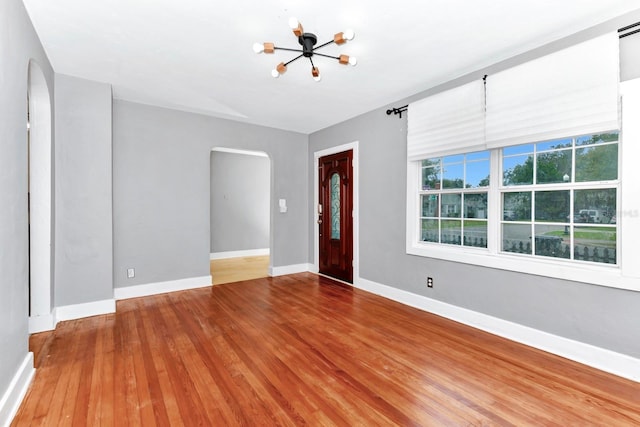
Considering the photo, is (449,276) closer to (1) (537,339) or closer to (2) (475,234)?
(2) (475,234)

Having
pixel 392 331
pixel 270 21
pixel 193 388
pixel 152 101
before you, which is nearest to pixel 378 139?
pixel 270 21

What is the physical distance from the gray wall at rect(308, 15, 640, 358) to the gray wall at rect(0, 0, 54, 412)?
3.76 meters

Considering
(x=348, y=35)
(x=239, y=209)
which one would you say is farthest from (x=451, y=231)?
(x=239, y=209)

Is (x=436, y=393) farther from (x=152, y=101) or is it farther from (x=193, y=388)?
(x=152, y=101)

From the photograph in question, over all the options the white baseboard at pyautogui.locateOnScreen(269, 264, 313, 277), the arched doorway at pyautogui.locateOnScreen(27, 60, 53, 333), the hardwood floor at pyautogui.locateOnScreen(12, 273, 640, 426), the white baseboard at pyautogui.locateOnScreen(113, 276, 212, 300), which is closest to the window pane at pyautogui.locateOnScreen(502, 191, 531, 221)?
the hardwood floor at pyautogui.locateOnScreen(12, 273, 640, 426)

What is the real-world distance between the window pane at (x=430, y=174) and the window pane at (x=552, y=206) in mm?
1126

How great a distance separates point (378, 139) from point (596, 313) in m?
3.08

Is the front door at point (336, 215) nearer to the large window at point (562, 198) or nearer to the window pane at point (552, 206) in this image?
the large window at point (562, 198)

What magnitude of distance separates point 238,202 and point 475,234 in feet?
18.8

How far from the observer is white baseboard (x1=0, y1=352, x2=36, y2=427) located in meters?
1.73

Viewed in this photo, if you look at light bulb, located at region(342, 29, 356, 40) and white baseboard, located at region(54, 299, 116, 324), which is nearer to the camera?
light bulb, located at region(342, 29, 356, 40)

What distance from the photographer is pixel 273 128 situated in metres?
5.48

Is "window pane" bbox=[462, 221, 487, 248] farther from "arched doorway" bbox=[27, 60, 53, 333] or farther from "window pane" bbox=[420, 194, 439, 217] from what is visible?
"arched doorway" bbox=[27, 60, 53, 333]

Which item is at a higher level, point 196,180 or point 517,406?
point 196,180
